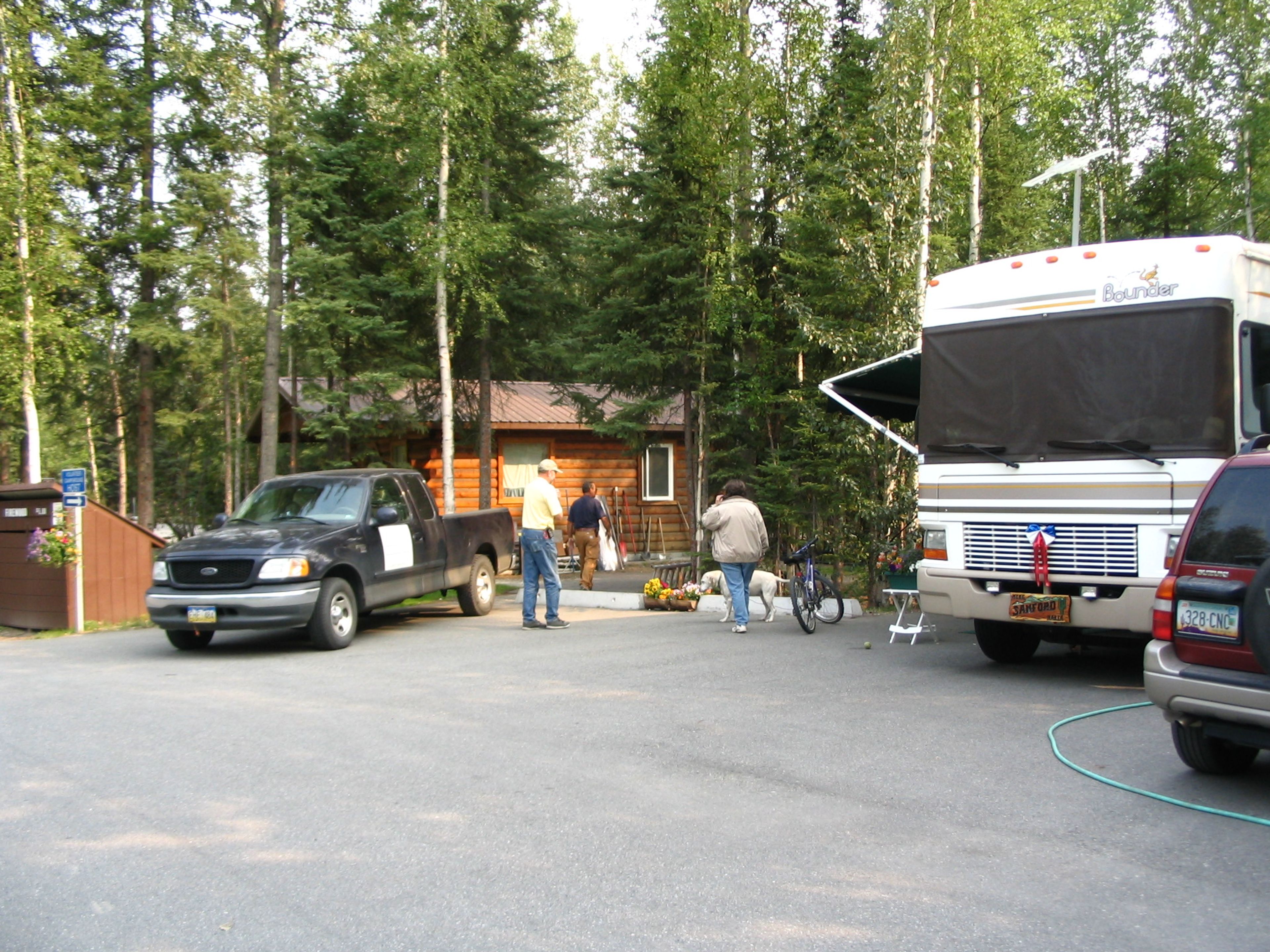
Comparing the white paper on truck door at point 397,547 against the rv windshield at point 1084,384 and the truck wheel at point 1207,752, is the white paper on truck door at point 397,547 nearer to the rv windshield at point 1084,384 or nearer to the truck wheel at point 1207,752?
the rv windshield at point 1084,384

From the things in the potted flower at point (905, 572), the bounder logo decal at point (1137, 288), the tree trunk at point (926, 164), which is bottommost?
the potted flower at point (905, 572)

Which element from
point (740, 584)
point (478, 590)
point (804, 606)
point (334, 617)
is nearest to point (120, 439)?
point (478, 590)

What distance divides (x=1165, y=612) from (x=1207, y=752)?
827 mm

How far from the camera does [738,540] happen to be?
41.2 ft

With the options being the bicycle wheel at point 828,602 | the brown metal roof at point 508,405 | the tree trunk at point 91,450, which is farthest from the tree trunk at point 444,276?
the bicycle wheel at point 828,602

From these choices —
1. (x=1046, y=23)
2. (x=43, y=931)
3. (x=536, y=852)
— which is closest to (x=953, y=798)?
(x=536, y=852)

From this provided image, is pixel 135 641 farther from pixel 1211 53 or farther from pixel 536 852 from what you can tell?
pixel 1211 53

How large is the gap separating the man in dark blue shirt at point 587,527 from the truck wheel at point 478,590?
9.61 feet

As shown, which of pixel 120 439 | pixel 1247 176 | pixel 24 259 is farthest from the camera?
pixel 120 439

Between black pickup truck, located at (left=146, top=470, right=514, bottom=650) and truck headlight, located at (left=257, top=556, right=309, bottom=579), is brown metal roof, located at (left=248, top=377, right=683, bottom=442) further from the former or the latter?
truck headlight, located at (left=257, top=556, right=309, bottom=579)

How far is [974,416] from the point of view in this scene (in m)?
9.34

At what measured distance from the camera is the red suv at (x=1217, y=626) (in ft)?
18.0

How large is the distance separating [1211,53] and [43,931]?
106ft

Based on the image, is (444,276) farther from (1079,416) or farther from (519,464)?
(1079,416)
